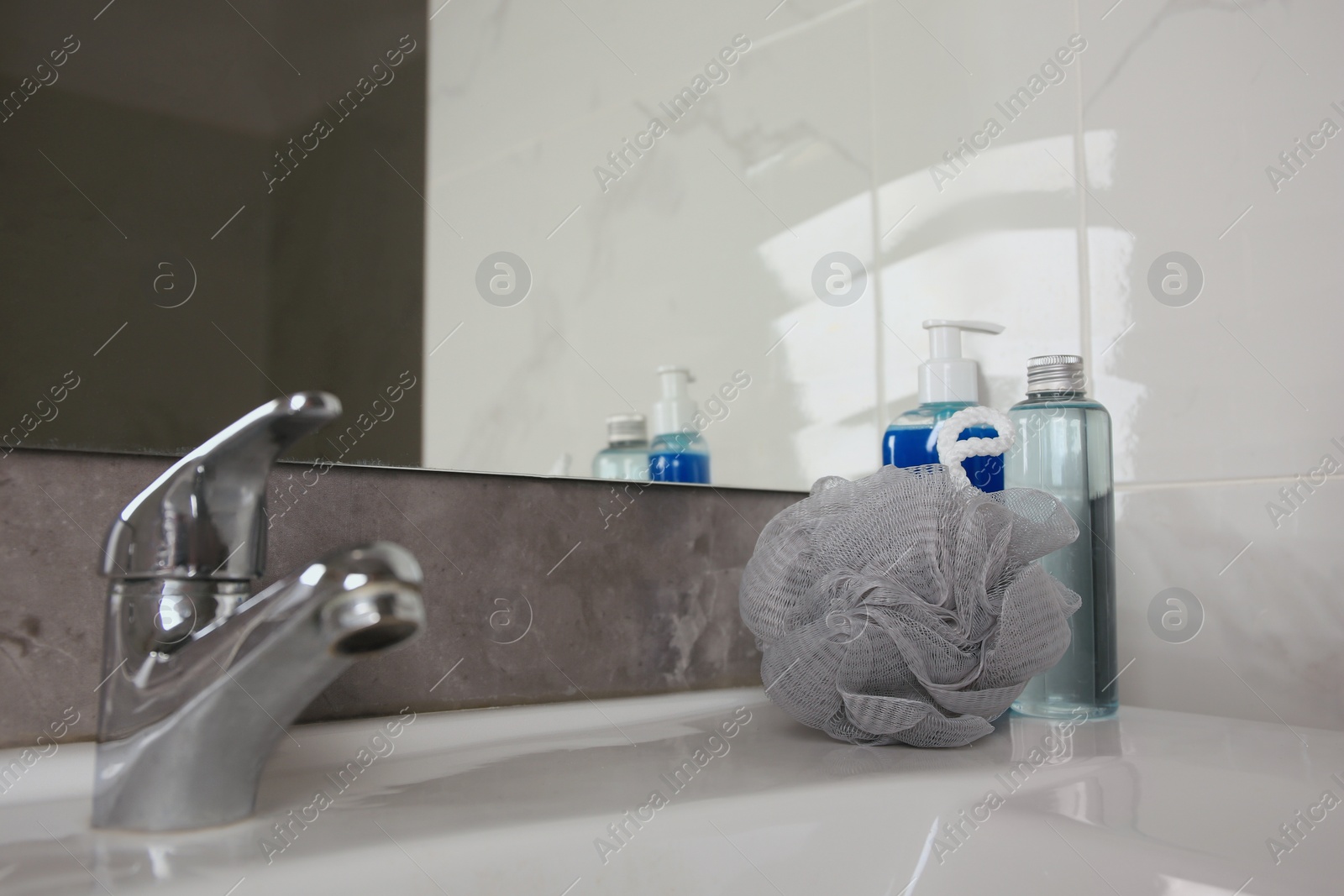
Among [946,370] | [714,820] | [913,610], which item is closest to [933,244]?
[946,370]

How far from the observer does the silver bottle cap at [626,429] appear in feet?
1.98

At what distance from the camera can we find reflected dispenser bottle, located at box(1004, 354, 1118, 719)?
0.55m

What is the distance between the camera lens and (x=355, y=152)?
20.1 inches

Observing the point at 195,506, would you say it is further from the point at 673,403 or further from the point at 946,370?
the point at 946,370

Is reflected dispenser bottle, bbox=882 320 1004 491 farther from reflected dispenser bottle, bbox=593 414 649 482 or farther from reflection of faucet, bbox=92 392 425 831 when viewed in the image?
reflection of faucet, bbox=92 392 425 831

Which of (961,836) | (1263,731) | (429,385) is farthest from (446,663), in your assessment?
(1263,731)

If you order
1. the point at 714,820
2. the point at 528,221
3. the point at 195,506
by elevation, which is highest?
the point at 528,221

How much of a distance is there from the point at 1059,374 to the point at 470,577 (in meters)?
0.35

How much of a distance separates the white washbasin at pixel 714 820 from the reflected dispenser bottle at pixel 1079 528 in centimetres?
6

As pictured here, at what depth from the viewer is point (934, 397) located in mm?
624

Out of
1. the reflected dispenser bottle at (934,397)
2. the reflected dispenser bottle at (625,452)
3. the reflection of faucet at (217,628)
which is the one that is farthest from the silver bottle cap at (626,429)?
the reflection of faucet at (217,628)

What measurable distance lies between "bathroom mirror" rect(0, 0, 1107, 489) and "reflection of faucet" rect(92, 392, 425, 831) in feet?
0.43

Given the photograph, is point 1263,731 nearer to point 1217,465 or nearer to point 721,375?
point 1217,465

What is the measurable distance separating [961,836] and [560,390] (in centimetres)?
33
